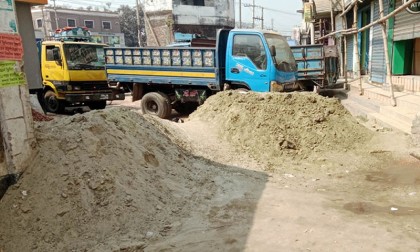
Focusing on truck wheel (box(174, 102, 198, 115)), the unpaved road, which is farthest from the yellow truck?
the unpaved road

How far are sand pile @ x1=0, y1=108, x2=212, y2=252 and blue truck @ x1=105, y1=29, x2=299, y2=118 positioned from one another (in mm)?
4533

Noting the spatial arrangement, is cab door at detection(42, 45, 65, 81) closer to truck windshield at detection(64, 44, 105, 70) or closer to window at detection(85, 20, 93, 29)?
truck windshield at detection(64, 44, 105, 70)

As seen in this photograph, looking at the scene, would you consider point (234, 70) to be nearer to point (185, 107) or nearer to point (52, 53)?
point (185, 107)

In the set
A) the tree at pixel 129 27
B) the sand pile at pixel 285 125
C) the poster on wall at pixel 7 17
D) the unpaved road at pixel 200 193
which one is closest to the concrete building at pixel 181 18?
the tree at pixel 129 27

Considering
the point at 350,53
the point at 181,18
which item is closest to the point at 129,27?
the point at 181,18

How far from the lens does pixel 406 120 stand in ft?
23.0

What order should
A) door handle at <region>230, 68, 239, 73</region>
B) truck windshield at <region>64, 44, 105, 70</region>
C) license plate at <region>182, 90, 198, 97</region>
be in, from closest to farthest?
1. door handle at <region>230, 68, 239, 73</region>
2. license plate at <region>182, 90, 198, 97</region>
3. truck windshield at <region>64, 44, 105, 70</region>

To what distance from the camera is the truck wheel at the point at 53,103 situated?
11.4m

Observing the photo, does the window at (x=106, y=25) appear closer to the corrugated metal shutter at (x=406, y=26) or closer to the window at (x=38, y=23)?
Result: the window at (x=38, y=23)

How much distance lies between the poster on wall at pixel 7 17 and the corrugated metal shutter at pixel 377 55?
10.8 metres

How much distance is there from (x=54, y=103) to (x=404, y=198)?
10.6 metres

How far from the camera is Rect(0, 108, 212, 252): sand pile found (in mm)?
3357

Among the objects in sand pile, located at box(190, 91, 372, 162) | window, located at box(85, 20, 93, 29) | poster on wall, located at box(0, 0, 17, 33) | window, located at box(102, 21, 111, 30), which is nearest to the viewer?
poster on wall, located at box(0, 0, 17, 33)

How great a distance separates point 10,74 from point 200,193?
8.59 ft
